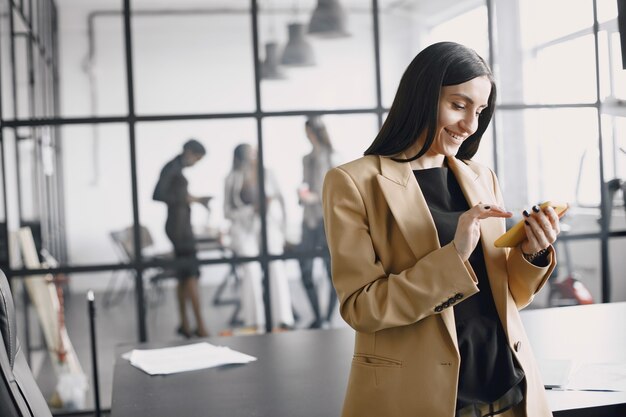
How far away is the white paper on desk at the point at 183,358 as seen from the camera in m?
2.28

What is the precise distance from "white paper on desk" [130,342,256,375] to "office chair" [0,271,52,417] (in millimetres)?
701

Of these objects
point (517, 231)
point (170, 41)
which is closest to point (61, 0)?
point (170, 41)

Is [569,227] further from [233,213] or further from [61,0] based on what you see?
[61,0]

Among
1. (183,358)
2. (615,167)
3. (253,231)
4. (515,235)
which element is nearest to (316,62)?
(253,231)

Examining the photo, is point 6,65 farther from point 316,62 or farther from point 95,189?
point 316,62

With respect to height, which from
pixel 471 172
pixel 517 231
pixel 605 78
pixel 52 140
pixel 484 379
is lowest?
pixel 484 379

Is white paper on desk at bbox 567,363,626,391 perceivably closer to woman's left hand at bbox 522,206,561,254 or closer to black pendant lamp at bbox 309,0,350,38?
woman's left hand at bbox 522,206,561,254

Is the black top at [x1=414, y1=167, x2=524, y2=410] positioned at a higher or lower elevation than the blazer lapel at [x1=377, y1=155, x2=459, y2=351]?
lower

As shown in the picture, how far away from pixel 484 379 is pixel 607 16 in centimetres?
401

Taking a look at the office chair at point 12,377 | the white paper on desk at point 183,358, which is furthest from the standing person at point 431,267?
the white paper on desk at point 183,358

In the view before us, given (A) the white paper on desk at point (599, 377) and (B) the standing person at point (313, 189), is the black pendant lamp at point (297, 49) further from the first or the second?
(A) the white paper on desk at point (599, 377)

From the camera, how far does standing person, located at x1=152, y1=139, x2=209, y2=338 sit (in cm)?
444

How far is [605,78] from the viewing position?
16.3ft

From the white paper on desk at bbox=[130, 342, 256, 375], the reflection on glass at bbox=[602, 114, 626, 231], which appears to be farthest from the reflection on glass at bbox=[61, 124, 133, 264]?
the reflection on glass at bbox=[602, 114, 626, 231]
